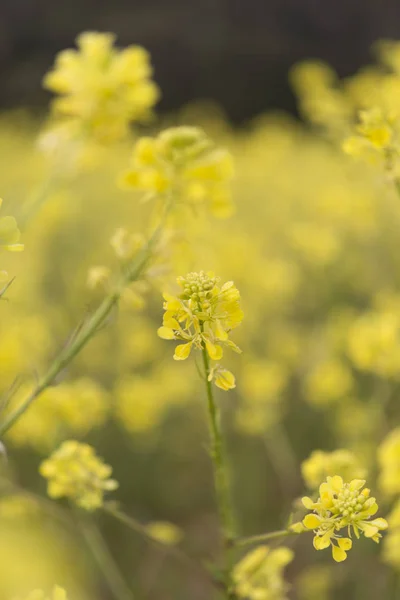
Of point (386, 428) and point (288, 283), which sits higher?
point (288, 283)

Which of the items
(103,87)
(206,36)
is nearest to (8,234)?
(103,87)

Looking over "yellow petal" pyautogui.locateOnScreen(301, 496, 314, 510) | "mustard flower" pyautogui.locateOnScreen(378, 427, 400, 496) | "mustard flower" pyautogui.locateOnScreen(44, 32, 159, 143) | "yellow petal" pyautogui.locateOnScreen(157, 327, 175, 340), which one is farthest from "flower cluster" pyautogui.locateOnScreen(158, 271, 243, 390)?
"mustard flower" pyautogui.locateOnScreen(44, 32, 159, 143)

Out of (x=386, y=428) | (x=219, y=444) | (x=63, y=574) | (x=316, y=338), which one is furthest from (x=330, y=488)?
(x=316, y=338)

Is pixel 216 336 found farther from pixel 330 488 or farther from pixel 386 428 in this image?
pixel 386 428

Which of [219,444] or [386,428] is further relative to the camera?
[386,428]

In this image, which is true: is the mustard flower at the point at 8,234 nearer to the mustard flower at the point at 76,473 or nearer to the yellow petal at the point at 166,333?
the yellow petal at the point at 166,333

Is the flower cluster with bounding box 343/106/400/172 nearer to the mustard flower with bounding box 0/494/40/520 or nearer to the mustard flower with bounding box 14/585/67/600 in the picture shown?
the mustard flower with bounding box 14/585/67/600
